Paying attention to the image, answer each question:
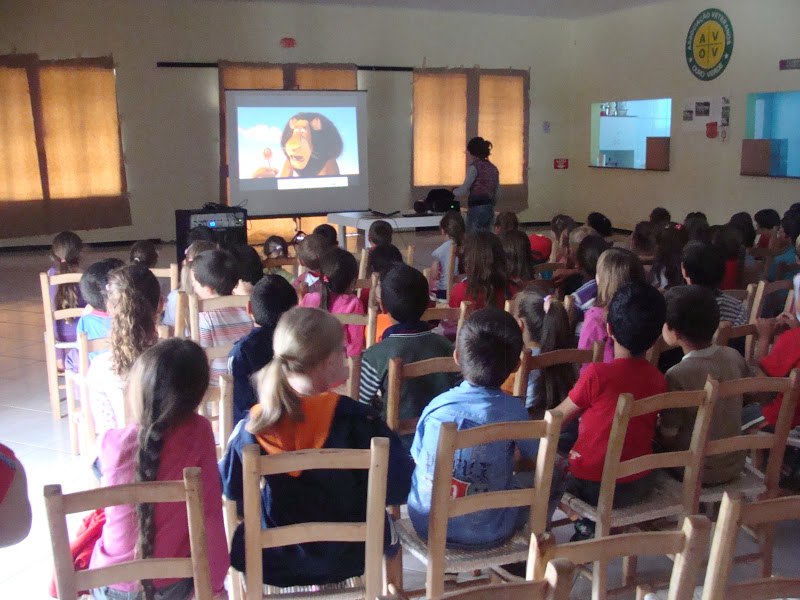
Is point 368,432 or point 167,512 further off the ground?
point 368,432

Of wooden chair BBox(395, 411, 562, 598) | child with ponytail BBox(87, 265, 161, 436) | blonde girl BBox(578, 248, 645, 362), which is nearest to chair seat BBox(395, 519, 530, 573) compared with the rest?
wooden chair BBox(395, 411, 562, 598)

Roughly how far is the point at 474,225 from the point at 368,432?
6.71m

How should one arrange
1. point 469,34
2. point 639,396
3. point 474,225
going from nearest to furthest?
1. point 639,396
2. point 474,225
3. point 469,34

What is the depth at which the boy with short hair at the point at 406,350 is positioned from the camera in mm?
2619

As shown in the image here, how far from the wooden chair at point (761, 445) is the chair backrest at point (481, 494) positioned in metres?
0.46

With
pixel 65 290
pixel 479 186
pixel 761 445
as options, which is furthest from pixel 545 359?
pixel 479 186

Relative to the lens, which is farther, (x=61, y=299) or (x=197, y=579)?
(x=61, y=299)

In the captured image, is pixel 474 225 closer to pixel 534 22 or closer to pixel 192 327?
pixel 534 22

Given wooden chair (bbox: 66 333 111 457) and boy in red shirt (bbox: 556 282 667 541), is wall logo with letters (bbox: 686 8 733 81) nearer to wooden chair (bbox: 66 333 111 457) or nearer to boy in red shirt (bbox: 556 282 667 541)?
boy in red shirt (bbox: 556 282 667 541)

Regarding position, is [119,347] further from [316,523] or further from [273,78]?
[273,78]

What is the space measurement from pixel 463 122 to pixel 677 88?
290cm

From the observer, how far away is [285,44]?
1038 centimetres

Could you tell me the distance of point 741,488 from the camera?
96.3 inches

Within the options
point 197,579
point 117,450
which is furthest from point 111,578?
point 117,450
